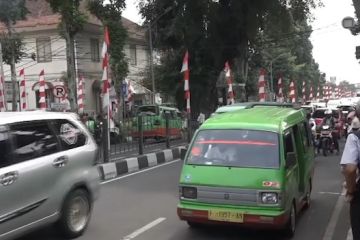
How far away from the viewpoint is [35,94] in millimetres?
38000

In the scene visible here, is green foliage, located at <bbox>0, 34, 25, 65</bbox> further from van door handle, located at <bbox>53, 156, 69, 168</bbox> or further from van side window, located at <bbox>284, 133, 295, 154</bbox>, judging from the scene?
van side window, located at <bbox>284, 133, 295, 154</bbox>

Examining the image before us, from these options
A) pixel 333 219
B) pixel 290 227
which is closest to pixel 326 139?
pixel 333 219

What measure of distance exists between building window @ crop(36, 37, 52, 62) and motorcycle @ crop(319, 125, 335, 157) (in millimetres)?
23560

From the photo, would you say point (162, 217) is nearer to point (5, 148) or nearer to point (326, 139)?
point (5, 148)

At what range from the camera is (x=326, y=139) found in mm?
18625

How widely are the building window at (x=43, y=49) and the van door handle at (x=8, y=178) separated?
32.4 meters

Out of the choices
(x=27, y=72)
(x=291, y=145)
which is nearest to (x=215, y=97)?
(x=27, y=72)

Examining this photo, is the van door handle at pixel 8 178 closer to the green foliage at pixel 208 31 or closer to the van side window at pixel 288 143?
the van side window at pixel 288 143

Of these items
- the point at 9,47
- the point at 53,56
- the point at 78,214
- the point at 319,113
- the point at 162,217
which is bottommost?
the point at 162,217

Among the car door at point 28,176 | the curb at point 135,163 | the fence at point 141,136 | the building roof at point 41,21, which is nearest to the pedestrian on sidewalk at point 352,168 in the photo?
the car door at point 28,176

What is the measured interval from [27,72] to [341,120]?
2284cm

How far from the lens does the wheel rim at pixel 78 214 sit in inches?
297

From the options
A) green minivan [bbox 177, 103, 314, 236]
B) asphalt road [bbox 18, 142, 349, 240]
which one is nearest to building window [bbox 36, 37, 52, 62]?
asphalt road [bbox 18, 142, 349, 240]

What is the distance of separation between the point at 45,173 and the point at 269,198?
8.88 feet
